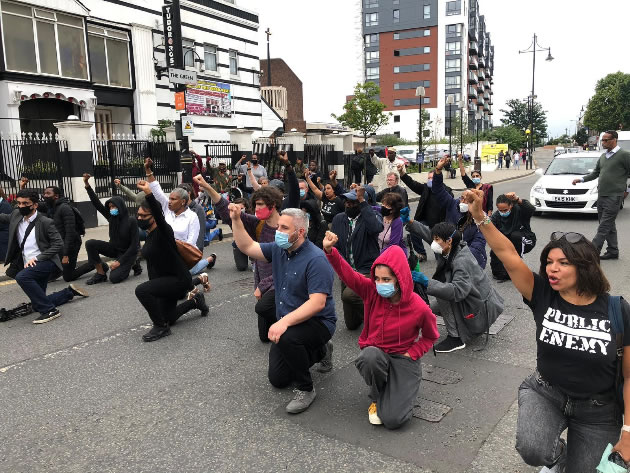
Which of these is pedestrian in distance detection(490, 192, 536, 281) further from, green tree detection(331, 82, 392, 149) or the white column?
green tree detection(331, 82, 392, 149)

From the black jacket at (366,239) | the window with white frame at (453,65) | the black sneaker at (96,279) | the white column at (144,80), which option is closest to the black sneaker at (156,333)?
the black jacket at (366,239)

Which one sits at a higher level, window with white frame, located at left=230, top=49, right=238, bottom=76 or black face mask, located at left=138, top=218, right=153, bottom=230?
window with white frame, located at left=230, top=49, right=238, bottom=76

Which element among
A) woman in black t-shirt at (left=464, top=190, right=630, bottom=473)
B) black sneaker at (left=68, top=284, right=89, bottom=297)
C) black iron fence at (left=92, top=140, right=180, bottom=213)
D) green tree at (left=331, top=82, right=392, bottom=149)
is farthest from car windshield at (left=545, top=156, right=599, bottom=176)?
green tree at (left=331, top=82, right=392, bottom=149)

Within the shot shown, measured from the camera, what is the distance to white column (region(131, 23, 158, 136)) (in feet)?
69.2

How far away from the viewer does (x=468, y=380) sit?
457cm

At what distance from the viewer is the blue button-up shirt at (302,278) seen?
411cm

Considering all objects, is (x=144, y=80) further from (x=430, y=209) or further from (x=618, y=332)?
(x=618, y=332)

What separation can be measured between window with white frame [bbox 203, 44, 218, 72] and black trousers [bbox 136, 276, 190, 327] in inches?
808

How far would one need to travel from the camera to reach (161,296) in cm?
591

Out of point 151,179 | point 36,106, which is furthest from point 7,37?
point 151,179

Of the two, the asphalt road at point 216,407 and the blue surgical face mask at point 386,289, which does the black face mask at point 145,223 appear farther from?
the blue surgical face mask at point 386,289

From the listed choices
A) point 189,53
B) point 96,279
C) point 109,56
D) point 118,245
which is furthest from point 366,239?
point 189,53

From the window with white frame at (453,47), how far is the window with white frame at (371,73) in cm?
1223

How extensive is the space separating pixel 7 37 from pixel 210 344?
1542 centimetres
